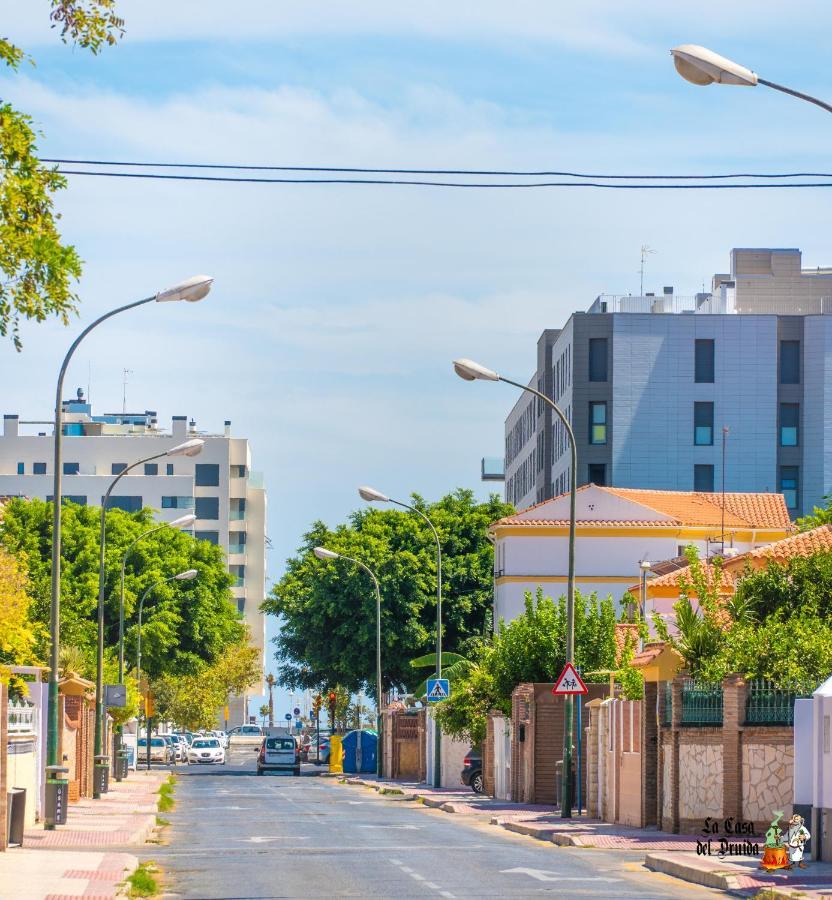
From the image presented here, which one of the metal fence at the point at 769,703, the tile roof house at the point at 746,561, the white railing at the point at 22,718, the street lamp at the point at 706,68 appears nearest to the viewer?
the street lamp at the point at 706,68

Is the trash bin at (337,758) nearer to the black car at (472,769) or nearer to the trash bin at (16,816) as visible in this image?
the black car at (472,769)

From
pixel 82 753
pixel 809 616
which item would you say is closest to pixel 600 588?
pixel 82 753

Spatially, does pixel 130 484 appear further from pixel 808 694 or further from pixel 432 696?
pixel 808 694

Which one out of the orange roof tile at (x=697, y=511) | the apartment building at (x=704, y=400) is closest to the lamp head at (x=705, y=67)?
the orange roof tile at (x=697, y=511)

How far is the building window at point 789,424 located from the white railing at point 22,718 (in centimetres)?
6088

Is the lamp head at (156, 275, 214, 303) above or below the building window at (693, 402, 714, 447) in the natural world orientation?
below

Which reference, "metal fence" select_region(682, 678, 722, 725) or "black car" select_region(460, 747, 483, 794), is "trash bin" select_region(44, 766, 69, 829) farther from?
"black car" select_region(460, 747, 483, 794)

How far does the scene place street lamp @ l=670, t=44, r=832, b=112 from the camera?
55.0 feet

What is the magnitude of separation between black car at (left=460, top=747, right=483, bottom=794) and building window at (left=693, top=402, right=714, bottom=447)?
3536 centimetres

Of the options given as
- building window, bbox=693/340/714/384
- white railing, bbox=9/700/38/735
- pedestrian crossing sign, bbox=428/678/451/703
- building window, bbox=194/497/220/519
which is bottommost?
pedestrian crossing sign, bbox=428/678/451/703

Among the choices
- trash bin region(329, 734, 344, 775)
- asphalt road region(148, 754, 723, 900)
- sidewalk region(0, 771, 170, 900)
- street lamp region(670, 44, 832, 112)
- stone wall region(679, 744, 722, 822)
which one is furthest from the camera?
trash bin region(329, 734, 344, 775)

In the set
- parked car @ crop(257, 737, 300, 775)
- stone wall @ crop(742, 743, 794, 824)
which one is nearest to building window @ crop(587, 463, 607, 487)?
parked car @ crop(257, 737, 300, 775)

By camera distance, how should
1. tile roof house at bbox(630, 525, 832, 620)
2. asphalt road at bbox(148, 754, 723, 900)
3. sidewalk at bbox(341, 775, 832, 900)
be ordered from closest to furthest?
asphalt road at bbox(148, 754, 723, 900) → sidewalk at bbox(341, 775, 832, 900) → tile roof house at bbox(630, 525, 832, 620)

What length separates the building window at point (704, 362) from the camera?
8831 centimetres
